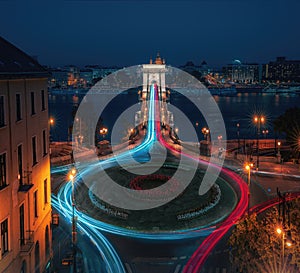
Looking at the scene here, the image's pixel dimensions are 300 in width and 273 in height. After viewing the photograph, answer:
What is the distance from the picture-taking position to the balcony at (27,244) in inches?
336

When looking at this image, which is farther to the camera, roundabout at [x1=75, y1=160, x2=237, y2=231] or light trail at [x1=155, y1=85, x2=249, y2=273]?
roundabout at [x1=75, y1=160, x2=237, y2=231]

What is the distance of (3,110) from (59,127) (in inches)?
1785

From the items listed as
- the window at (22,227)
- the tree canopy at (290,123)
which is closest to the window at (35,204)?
the window at (22,227)

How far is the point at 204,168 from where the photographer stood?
20.1m

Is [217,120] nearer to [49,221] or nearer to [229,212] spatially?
[229,212]

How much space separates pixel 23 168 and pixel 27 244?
1634mm

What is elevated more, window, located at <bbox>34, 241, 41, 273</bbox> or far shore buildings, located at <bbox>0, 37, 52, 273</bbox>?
far shore buildings, located at <bbox>0, 37, 52, 273</bbox>

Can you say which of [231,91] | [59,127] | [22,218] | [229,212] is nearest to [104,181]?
[229,212]

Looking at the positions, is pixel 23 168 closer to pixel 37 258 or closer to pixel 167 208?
pixel 37 258

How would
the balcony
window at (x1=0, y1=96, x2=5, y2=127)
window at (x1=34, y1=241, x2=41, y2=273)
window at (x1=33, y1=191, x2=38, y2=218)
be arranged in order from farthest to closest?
window at (x1=33, y1=191, x2=38, y2=218) → window at (x1=34, y1=241, x2=41, y2=273) → the balcony → window at (x1=0, y1=96, x2=5, y2=127)

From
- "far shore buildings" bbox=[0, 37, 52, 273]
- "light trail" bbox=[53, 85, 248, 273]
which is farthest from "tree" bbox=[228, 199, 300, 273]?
"far shore buildings" bbox=[0, 37, 52, 273]

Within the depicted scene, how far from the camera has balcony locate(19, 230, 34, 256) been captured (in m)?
8.53

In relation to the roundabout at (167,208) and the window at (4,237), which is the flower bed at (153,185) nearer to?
the roundabout at (167,208)

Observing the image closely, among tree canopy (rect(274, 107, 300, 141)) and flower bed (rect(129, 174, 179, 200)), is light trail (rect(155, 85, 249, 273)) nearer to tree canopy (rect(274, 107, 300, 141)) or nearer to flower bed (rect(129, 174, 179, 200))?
flower bed (rect(129, 174, 179, 200))
